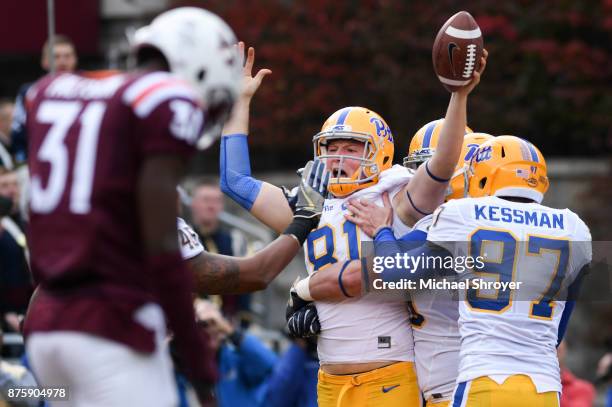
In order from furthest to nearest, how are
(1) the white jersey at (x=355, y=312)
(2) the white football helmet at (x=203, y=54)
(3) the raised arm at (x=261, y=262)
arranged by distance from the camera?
1. (1) the white jersey at (x=355, y=312)
2. (3) the raised arm at (x=261, y=262)
3. (2) the white football helmet at (x=203, y=54)

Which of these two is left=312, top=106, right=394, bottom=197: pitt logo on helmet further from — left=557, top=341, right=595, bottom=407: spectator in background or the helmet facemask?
left=557, top=341, right=595, bottom=407: spectator in background

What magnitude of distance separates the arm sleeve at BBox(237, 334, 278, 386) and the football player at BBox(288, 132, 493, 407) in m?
2.50

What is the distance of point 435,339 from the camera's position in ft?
17.8

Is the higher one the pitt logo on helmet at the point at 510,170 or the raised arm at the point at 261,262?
the pitt logo on helmet at the point at 510,170

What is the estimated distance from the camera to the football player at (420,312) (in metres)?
5.39

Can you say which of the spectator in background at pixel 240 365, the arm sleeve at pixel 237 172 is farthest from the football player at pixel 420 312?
the spectator in background at pixel 240 365

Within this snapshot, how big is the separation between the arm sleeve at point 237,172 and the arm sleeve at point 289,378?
2146 millimetres

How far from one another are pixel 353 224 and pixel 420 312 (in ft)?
1.67

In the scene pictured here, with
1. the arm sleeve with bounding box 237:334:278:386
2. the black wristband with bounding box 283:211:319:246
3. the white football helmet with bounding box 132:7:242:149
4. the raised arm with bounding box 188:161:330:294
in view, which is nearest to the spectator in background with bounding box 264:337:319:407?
the arm sleeve with bounding box 237:334:278:386

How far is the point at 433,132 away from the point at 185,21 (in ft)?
8.32

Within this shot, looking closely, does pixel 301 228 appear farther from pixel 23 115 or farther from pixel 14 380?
pixel 23 115

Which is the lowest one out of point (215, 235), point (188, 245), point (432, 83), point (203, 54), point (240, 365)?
point (240, 365)

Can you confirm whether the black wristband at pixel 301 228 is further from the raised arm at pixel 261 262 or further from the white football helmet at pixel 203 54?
the white football helmet at pixel 203 54

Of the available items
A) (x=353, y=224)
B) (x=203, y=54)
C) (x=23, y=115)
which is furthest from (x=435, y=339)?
(x=23, y=115)
